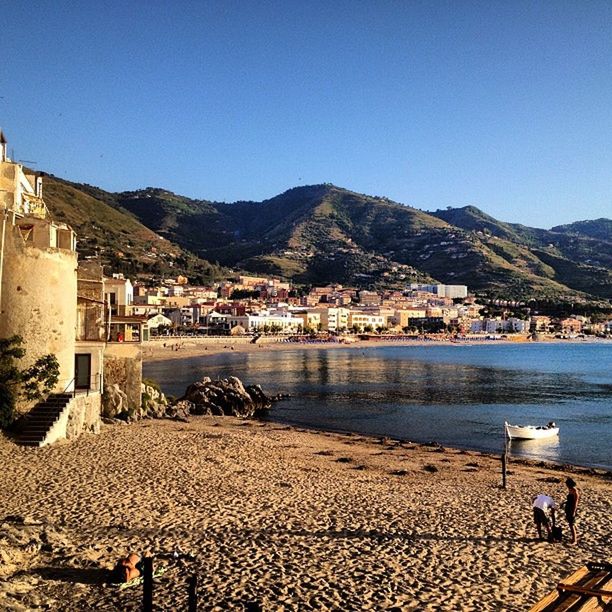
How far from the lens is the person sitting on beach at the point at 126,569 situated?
7.12m

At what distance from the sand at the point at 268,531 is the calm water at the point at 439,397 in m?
8.34

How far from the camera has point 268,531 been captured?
9.41 meters

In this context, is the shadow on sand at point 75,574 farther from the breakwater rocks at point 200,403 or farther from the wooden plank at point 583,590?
the breakwater rocks at point 200,403

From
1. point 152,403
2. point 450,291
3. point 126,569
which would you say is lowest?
point 152,403

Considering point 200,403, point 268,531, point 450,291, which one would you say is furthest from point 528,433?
point 450,291

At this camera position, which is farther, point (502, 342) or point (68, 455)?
point (502, 342)

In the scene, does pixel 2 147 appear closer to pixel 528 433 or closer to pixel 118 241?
pixel 528 433

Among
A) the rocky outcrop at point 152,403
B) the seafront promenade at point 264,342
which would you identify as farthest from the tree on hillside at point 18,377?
the seafront promenade at point 264,342

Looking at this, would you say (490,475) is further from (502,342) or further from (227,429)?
(502,342)

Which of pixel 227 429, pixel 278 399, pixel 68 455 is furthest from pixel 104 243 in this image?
pixel 68 455

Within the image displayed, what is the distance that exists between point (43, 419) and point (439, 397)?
27695 mm

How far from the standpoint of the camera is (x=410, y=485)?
46.6 feet

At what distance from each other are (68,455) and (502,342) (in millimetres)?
127232

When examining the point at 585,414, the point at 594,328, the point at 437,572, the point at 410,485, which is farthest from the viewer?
the point at 594,328
